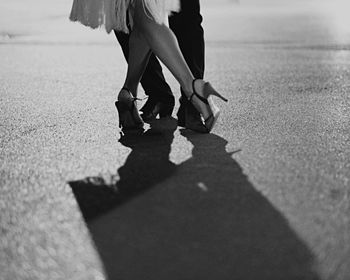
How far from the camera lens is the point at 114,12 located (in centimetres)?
463

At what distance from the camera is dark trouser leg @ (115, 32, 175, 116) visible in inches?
208

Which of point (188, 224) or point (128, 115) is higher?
point (188, 224)

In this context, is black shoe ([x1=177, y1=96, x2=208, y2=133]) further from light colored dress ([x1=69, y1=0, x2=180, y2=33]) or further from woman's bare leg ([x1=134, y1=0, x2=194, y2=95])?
light colored dress ([x1=69, y1=0, x2=180, y2=33])

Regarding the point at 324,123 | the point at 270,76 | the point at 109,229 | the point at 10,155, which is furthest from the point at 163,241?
the point at 270,76

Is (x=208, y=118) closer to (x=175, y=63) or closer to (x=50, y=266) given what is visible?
(x=175, y=63)

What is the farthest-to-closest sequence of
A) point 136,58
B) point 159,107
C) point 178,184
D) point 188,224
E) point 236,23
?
point 236,23, point 159,107, point 136,58, point 178,184, point 188,224

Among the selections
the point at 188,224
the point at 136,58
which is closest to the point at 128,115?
the point at 136,58

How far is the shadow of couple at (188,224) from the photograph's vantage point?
101 inches

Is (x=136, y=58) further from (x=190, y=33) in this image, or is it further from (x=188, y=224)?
(x=188, y=224)

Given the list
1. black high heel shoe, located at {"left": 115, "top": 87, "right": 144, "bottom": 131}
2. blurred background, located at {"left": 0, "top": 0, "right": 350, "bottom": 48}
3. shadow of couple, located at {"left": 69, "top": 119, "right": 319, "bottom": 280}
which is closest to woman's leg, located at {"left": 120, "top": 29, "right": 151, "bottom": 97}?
black high heel shoe, located at {"left": 115, "top": 87, "right": 144, "bottom": 131}

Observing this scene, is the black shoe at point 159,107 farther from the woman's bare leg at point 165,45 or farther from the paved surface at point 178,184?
the woman's bare leg at point 165,45

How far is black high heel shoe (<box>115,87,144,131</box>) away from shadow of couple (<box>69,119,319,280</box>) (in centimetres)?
75

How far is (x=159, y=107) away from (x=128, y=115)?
421 millimetres

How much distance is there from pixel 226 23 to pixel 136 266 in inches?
421
